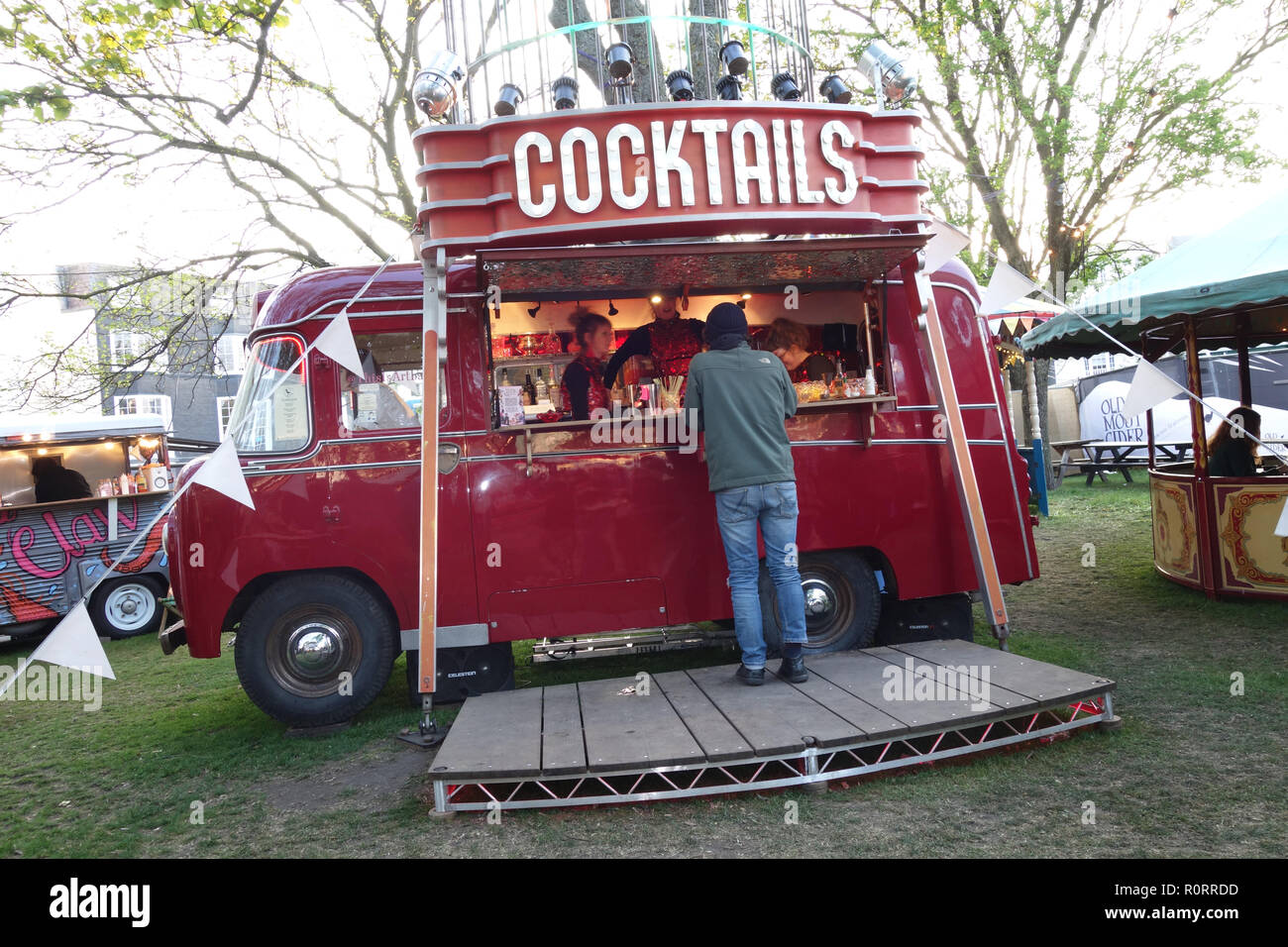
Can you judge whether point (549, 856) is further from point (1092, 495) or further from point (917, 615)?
point (1092, 495)

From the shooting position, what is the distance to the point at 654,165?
4.65m

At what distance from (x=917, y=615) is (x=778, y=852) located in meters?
3.23

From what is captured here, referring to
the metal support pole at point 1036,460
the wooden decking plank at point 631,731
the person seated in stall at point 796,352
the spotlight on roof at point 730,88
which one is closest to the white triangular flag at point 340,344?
the wooden decking plank at point 631,731

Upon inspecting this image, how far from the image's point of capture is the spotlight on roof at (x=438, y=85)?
4.87 meters

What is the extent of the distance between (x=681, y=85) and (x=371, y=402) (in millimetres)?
2853

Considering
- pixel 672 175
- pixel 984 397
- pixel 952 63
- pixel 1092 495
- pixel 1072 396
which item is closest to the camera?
pixel 672 175

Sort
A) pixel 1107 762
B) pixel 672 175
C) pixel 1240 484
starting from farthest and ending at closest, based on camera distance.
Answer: pixel 1240 484 < pixel 672 175 < pixel 1107 762

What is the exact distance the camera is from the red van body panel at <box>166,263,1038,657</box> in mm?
5402

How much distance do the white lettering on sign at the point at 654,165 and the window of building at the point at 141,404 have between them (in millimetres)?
21314

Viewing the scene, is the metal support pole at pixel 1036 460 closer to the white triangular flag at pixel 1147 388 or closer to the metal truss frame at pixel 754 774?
the white triangular flag at pixel 1147 388

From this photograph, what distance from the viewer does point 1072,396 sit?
22984 millimetres

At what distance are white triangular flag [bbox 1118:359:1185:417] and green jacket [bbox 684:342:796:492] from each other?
2.15 meters

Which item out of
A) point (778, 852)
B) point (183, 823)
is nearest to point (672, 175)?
point (778, 852)

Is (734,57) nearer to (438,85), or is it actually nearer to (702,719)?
(438,85)
